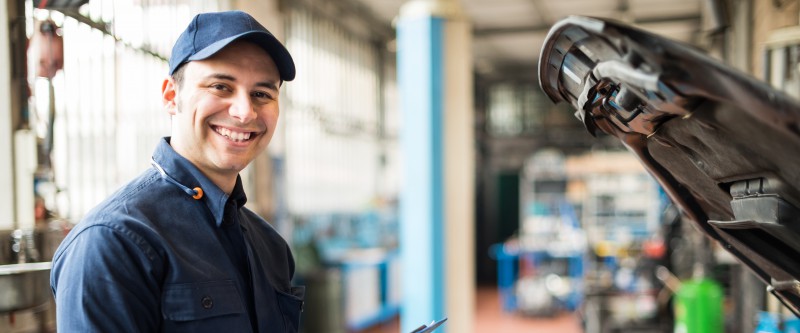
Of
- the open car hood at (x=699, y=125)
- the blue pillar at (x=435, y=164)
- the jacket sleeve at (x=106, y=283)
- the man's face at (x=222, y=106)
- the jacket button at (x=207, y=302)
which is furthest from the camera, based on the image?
the blue pillar at (x=435, y=164)

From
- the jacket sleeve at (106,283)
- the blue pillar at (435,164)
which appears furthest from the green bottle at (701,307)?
the jacket sleeve at (106,283)

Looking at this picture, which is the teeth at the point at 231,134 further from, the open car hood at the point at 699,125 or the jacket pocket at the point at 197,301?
the open car hood at the point at 699,125

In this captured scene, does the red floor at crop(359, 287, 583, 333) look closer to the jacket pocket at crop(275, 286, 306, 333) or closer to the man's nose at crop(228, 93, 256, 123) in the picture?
the jacket pocket at crop(275, 286, 306, 333)

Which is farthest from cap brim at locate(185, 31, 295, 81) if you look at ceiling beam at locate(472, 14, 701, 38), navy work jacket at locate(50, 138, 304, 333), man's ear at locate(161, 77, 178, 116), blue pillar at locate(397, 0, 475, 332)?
ceiling beam at locate(472, 14, 701, 38)

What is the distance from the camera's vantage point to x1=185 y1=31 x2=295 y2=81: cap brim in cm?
127

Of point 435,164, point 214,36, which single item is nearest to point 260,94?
point 214,36

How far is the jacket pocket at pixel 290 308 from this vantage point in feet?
4.85

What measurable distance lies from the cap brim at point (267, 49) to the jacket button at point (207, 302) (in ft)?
1.44

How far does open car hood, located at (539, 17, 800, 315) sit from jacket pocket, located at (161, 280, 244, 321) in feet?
2.48

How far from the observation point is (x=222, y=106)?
53.1 inches

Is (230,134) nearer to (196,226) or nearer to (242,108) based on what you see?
(242,108)

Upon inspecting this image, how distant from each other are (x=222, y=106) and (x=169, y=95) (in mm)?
143

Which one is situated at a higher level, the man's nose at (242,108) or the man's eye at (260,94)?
the man's eye at (260,94)

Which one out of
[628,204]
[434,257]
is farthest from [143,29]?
[628,204]
